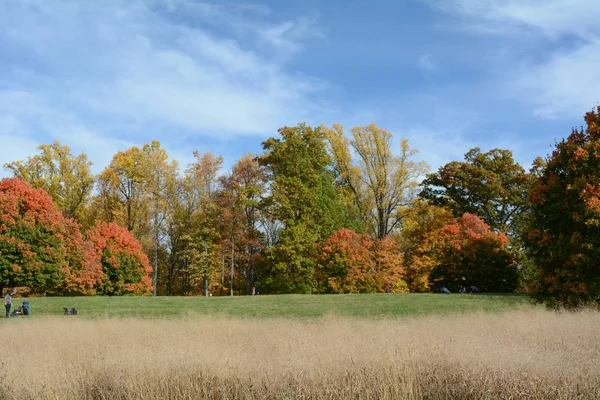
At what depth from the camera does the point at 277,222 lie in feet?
140

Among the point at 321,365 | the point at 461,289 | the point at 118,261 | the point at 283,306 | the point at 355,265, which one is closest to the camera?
the point at 321,365

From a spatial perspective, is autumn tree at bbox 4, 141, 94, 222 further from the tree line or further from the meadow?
the meadow

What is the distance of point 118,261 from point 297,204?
42.1 ft

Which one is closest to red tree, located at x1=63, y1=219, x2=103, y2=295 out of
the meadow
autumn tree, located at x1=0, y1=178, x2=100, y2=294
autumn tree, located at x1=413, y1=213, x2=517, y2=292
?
autumn tree, located at x1=0, y1=178, x2=100, y2=294

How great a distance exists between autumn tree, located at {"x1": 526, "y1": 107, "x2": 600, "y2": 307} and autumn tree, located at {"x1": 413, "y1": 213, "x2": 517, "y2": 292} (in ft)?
43.4

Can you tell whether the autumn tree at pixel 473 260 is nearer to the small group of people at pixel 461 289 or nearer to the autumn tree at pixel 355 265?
the small group of people at pixel 461 289

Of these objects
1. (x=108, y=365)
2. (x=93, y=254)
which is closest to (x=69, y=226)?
(x=93, y=254)

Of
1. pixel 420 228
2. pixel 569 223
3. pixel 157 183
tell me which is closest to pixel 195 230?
pixel 157 183

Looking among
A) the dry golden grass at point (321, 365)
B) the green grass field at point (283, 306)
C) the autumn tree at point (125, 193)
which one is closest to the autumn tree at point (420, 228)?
the green grass field at point (283, 306)

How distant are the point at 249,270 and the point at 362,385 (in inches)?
1315

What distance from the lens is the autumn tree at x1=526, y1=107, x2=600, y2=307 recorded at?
16.3 m

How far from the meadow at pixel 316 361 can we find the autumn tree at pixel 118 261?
20971 mm

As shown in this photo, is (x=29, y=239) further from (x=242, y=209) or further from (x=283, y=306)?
(x=283, y=306)

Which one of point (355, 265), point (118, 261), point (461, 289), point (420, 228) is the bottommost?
point (461, 289)
